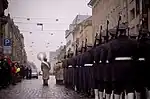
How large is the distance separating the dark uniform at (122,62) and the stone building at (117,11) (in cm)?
1563

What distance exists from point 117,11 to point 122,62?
34149 millimetres

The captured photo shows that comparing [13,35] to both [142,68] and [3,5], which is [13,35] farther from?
[142,68]

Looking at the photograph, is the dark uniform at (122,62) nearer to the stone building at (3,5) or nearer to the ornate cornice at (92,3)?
the stone building at (3,5)

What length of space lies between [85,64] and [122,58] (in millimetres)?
6613

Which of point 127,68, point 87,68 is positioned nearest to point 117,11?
point 87,68

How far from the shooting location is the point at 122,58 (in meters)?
10.0

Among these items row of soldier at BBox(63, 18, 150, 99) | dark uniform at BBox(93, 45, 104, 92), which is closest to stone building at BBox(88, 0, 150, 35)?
dark uniform at BBox(93, 45, 104, 92)

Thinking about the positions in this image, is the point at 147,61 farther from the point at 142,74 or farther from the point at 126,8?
the point at 126,8

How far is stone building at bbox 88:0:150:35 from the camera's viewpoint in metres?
34.8

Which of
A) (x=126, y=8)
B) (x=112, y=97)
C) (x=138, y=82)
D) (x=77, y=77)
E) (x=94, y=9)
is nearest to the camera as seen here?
(x=138, y=82)

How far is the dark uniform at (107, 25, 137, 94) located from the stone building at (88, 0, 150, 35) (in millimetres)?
15632

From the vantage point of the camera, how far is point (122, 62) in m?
9.97

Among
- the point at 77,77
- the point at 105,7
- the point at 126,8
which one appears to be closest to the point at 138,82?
the point at 77,77

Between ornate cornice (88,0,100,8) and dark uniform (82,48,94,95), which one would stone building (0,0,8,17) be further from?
dark uniform (82,48,94,95)
